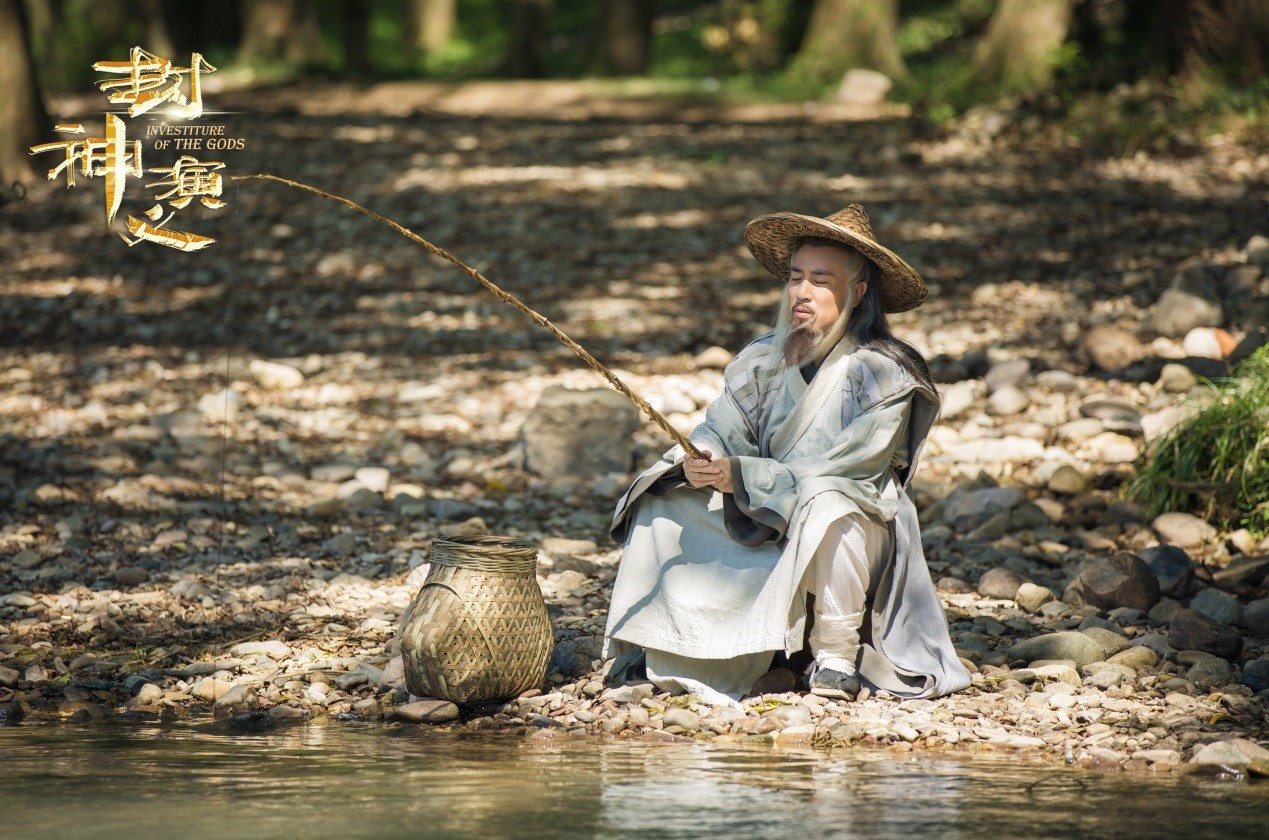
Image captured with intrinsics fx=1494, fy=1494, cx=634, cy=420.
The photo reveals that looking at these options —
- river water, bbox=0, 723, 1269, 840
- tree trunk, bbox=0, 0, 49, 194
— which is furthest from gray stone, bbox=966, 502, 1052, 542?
tree trunk, bbox=0, 0, 49, 194

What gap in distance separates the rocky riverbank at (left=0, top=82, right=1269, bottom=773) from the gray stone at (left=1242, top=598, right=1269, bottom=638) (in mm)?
11

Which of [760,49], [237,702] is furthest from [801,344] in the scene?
[760,49]

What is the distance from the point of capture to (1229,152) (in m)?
11.8

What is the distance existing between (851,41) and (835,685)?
489 inches

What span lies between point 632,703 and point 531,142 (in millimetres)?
10455

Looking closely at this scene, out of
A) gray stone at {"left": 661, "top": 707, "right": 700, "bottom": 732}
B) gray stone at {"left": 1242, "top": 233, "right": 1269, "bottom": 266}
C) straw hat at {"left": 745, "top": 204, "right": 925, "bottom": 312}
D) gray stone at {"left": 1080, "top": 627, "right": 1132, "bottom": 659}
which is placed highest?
straw hat at {"left": 745, "top": 204, "right": 925, "bottom": 312}

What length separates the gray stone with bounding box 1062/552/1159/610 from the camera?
18.0 feet

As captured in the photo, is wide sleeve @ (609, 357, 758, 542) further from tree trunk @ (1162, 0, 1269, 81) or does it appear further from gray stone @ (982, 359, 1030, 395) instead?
tree trunk @ (1162, 0, 1269, 81)

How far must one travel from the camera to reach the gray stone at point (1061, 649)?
490 centimetres

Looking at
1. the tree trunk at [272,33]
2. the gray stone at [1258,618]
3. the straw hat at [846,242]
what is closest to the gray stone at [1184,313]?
the gray stone at [1258,618]

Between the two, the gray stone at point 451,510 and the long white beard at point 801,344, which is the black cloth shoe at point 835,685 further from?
the gray stone at point 451,510

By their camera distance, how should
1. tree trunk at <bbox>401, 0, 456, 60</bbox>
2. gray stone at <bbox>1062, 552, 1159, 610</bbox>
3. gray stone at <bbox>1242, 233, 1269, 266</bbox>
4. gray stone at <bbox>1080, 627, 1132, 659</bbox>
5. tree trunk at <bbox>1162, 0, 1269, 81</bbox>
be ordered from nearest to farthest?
gray stone at <bbox>1080, 627, 1132, 659</bbox>, gray stone at <bbox>1062, 552, 1159, 610</bbox>, gray stone at <bbox>1242, 233, 1269, 266</bbox>, tree trunk at <bbox>1162, 0, 1269, 81</bbox>, tree trunk at <bbox>401, 0, 456, 60</bbox>

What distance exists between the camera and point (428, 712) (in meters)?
4.45

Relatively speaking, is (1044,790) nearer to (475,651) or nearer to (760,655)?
(760,655)
